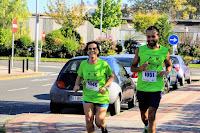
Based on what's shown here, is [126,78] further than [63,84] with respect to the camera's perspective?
Yes

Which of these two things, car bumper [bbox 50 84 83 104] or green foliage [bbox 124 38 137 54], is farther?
green foliage [bbox 124 38 137 54]

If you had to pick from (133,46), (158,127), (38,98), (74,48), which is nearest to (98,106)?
(158,127)

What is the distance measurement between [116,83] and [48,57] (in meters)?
43.9

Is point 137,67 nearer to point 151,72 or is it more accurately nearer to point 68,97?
point 151,72

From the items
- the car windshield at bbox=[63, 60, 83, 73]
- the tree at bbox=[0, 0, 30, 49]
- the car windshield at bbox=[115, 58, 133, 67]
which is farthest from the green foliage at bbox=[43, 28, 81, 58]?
the car windshield at bbox=[63, 60, 83, 73]

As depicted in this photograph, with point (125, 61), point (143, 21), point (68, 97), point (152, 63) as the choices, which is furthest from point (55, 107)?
point (143, 21)

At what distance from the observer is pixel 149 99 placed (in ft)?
20.7

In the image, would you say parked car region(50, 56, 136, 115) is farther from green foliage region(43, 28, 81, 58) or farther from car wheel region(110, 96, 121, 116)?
green foliage region(43, 28, 81, 58)

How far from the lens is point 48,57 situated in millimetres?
53594

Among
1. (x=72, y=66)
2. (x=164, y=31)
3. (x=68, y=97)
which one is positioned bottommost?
(x=68, y=97)

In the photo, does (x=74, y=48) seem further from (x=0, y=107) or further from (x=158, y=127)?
(x=158, y=127)

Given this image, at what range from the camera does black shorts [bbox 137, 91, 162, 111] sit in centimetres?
626

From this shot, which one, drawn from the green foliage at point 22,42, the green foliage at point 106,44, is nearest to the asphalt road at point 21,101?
the green foliage at point 106,44

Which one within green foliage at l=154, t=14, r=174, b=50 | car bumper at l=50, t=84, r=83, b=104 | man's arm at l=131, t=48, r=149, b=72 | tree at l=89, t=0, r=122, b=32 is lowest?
car bumper at l=50, t=84, r=83, b=104
